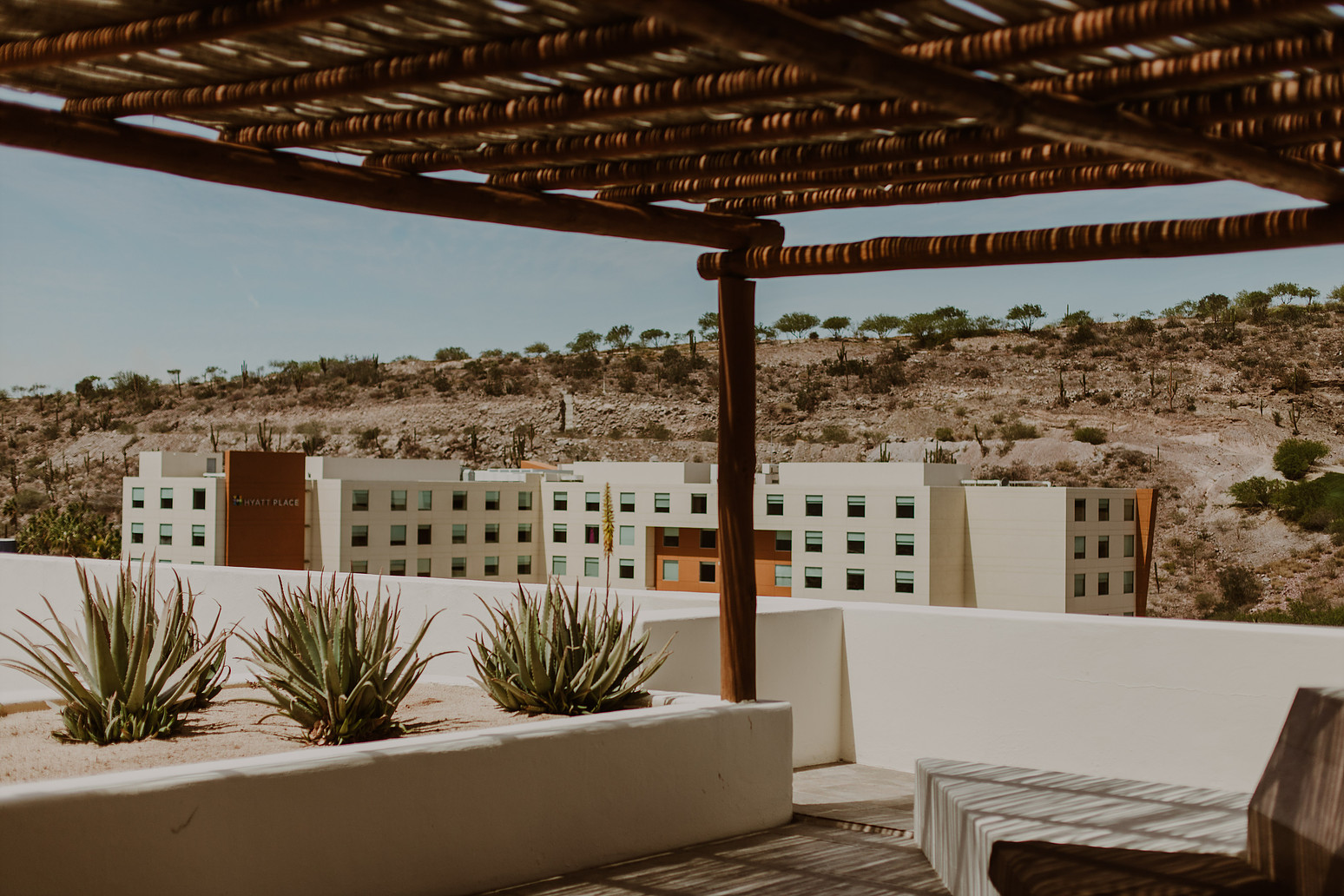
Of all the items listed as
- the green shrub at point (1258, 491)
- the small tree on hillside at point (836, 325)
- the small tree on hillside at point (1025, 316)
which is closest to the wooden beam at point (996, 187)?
the green shrub at point (1258, 491)

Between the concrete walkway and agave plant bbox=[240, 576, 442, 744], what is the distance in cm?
65

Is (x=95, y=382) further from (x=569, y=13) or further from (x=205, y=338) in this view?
(x=569, y=13)

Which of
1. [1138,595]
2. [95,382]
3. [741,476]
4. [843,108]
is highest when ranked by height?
[95,382]

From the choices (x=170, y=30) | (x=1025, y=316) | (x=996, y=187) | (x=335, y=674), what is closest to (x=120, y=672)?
(x=335, y=674)

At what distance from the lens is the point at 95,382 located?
5506 cm

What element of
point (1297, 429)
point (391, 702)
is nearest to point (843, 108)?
point (391, 702)

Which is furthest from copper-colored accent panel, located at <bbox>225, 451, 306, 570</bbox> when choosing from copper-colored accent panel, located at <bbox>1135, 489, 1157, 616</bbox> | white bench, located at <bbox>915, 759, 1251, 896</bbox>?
white bench, located at <bbox>915, 759, 1251, 896</bbox>

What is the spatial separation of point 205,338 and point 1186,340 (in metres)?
52.0

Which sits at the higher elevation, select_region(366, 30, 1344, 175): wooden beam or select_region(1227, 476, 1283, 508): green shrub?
select_region(366, 30, 1344, 175): wooden beam

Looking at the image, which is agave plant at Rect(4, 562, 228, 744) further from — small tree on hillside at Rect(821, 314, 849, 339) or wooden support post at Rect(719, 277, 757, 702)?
small tree on hillside at Rect(821, 314, 849, 339)

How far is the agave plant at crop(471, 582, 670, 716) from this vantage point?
148 inches

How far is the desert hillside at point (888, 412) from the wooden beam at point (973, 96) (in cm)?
3531

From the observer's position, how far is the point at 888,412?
45531 mm

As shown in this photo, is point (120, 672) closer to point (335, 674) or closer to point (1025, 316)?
point (335, 674)
